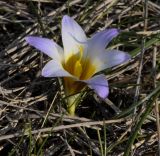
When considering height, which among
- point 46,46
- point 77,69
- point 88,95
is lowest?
point 88,95

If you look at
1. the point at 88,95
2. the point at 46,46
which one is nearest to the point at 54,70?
the point at 46,46

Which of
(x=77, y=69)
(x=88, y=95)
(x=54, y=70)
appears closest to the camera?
(x=54, y=70)

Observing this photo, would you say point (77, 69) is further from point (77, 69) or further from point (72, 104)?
point (72, 104)

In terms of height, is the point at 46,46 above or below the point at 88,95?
above

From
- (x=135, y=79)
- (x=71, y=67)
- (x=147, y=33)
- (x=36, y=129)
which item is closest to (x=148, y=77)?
(x=135, y=79)

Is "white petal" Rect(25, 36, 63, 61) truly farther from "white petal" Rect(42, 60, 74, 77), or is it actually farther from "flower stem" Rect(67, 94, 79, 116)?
"flower stem" Rect(67, 94, 79, 116)

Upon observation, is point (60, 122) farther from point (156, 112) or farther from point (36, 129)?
point (156, 112)

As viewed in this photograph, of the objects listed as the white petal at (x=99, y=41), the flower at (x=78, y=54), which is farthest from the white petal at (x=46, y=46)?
the white petal at (x=99, y=41)
